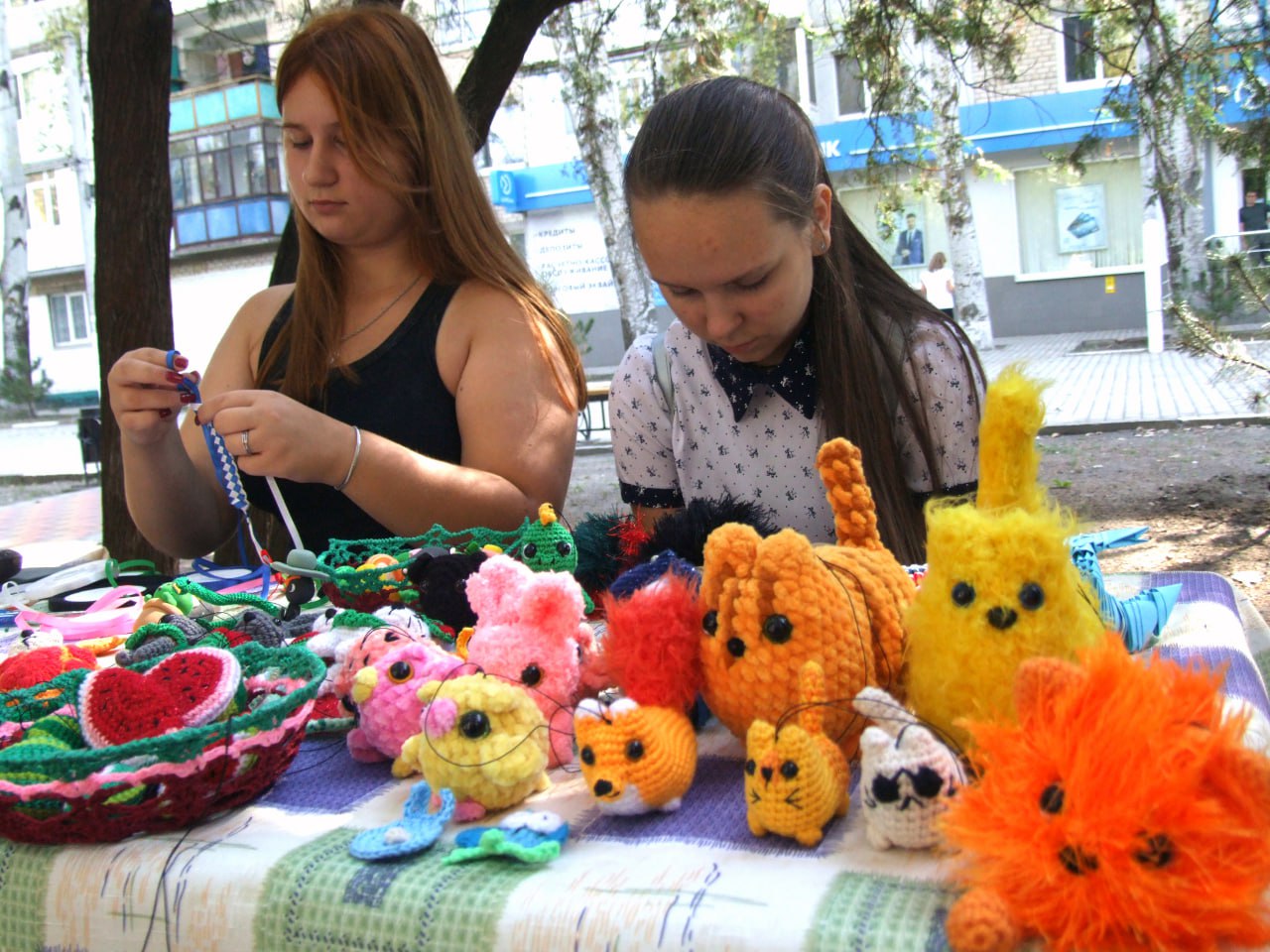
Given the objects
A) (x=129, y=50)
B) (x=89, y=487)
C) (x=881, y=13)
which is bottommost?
(x=89, y=487)

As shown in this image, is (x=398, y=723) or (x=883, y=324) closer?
(x=398, y=723)

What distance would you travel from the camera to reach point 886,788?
0.60 metres

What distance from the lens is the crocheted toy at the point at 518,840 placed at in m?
0.65

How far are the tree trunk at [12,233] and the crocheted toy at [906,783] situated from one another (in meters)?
19.0

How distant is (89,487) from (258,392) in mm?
10420

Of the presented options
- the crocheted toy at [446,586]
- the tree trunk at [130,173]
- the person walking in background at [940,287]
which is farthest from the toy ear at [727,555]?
the person walking in background at [940,287]

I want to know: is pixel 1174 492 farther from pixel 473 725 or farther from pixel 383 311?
pixel 473 725

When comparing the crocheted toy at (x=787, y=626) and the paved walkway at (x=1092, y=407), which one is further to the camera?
the paved walkway at (x=1092, y=407)

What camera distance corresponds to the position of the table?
22.6 inches

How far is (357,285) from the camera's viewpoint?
5.47 ft

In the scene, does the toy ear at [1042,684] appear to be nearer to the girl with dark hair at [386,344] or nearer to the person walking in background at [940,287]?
the girl with dark hair at [386,344]

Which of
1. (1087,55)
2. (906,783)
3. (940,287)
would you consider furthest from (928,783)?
(940,287)

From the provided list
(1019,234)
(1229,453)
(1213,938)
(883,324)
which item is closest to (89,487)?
(1229,453)

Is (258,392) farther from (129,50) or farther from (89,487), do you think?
(89,487)
